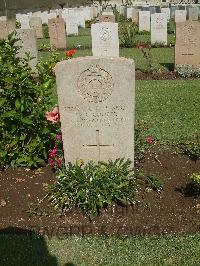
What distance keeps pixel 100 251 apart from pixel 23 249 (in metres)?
0.81

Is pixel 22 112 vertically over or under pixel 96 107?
under

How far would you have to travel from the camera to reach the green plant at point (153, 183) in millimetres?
5324

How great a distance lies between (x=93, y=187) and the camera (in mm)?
4793

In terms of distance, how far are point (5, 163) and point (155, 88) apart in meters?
6.06

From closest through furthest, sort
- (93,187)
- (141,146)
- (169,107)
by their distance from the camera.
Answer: (93,187) → (141,146) → (169,107)

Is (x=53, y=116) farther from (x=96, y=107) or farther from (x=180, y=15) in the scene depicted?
(x=180, y=15)

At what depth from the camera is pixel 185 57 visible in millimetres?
12852

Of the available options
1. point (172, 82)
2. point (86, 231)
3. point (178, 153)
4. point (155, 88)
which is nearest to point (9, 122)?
point (86, 231)

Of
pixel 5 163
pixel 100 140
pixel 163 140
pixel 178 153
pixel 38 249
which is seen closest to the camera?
pixel 38 249

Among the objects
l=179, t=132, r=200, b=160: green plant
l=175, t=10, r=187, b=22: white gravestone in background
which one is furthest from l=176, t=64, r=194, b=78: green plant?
l=175, t=10, r=187, b=22: white gravestone in background

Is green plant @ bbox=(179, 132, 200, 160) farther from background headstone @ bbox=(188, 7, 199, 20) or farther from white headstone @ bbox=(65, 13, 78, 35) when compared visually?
background headstone @ bbox=(188, 7, 199, 20)

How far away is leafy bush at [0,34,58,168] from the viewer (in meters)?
5.28

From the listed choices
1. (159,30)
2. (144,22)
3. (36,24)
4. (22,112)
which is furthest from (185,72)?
(36,24)

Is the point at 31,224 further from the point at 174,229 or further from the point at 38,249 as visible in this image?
the point at 174,229
